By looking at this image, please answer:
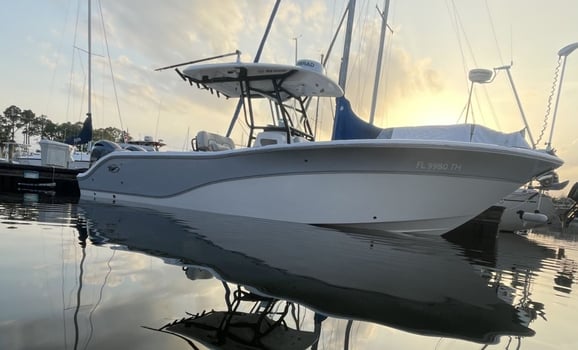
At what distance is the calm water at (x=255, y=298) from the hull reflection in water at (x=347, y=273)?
1cm

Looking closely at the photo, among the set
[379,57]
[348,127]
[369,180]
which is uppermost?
[379,57]

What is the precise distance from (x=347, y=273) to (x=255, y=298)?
98cm

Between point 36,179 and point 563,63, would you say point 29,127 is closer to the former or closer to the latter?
point 36,179

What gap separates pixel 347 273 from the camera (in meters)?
2.54

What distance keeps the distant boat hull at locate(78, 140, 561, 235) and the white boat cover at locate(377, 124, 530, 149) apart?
0.98 meters

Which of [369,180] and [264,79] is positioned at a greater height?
[264,79]

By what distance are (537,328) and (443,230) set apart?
4.25 meters

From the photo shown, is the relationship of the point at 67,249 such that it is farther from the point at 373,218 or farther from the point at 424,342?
the point at 373,218

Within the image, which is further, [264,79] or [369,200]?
[264,79]

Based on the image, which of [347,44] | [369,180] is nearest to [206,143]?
[369,180]

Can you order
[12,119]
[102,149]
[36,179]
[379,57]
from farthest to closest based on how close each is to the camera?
[12,119] < [379,57] < [36,179] < [102,149]

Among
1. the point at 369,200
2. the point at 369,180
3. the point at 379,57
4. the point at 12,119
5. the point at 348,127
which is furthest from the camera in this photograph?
the point at 12,119

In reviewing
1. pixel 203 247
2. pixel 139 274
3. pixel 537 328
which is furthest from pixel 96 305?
pixel 537 328

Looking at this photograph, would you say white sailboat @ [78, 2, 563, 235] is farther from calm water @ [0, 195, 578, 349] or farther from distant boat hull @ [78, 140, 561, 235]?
calm water @ [0, 195, 578, 349]
